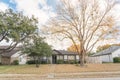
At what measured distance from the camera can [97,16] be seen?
35688mm

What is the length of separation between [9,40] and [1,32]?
1.86 m

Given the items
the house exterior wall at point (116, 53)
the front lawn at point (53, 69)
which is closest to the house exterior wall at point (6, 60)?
the front lawn at point (53, 69)

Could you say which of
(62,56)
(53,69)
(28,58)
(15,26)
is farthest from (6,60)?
(15,26)

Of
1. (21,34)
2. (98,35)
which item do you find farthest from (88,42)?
(21,34)

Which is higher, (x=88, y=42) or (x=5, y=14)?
(x=5, y=14)

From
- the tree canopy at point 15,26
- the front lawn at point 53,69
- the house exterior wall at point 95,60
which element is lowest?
the front lawn at point 53,69

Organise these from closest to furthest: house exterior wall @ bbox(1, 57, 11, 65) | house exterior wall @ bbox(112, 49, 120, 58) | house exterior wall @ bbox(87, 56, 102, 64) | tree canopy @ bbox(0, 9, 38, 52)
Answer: tree canopy @ bbox(0, 9, 38, 52) → house exterior wall @ bbox(1, 57, 11, 65) → house exterior wall @ bbox(87, 56, 102, 64) → house exterior wall @ bbox(112, 49, 120, 58)

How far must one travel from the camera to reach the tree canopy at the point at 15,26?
78.0ft

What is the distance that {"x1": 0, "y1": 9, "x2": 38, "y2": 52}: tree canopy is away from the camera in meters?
23.8

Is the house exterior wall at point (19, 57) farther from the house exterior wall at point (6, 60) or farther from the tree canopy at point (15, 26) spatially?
the tree canopy at point (15, 26)

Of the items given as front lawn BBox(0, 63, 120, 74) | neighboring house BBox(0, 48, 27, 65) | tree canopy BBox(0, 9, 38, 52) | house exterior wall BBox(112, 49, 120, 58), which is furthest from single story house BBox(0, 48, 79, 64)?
tree canopy BBox(0, 9, 38, 52)

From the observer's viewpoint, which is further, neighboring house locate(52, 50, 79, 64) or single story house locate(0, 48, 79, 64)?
neighboring house locate(52, 50, 79, 64)

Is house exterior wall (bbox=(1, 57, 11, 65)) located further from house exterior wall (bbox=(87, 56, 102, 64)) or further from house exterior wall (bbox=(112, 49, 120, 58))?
house exterior wall (bbox=(112, 49, 120, 58))

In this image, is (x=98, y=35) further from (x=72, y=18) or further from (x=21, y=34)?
(x=21, y=34)
